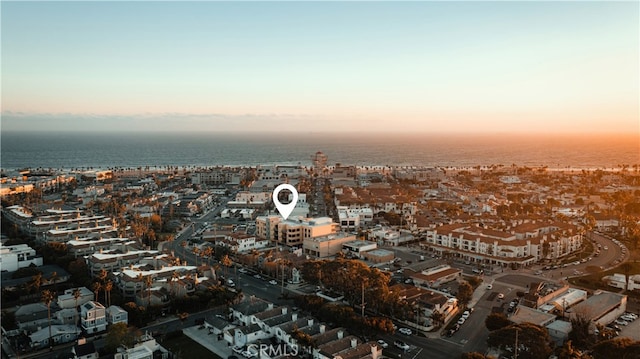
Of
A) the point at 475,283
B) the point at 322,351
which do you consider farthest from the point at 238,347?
the point at 475,283

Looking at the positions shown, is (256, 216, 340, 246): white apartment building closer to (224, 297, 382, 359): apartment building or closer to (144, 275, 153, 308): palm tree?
(144, 275, 153, 308): palm tree

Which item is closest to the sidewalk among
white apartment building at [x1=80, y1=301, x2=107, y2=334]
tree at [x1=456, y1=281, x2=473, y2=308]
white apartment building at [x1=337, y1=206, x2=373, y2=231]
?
white apartment building at [x1=80, y1=301, x2=107, y2=334]

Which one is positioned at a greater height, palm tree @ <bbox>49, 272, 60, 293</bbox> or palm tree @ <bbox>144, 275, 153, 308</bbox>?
palm tree @ <bbox>144, 275, 153, 308</bbox>

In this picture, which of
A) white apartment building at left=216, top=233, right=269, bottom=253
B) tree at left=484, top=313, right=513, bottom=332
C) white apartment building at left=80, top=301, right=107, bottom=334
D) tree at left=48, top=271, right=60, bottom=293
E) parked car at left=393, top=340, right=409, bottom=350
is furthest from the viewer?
white apartment building at left=216, top=233, right=269, bottom=253

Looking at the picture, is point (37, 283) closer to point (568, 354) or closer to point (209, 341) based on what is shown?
point (209, 341)

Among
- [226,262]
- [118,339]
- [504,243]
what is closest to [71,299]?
[118,339]

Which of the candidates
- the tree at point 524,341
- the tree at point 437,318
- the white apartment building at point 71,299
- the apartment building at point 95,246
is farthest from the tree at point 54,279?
the tree at point 524,341

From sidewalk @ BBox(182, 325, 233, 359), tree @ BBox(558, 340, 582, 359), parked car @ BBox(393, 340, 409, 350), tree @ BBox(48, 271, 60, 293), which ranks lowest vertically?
sidewalk @ BBox(182, 325, 233, 359)

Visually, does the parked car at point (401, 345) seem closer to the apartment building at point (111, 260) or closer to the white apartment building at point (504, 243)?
the white apartment building at point (504, 243)
